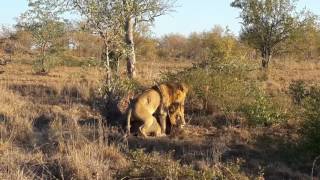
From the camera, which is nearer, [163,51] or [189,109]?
[189,109]

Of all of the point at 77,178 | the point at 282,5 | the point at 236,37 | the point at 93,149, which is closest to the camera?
the point at 77,178

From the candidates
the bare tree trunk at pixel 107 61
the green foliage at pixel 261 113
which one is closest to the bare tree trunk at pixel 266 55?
the green foliage at pixel 261 113

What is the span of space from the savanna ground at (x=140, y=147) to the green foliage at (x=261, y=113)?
125 millimetres

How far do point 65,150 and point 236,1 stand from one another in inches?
1002

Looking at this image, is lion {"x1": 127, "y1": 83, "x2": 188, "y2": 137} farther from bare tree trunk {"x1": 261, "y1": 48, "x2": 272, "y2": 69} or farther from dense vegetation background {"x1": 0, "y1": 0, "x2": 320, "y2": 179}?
bare tree trunk {"x1": 261, "y1": 48, "x2": 272, "y2": 69}

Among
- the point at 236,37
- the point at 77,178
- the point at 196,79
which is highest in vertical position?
the point at 236,37

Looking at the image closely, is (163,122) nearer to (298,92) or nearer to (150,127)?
(150,127)

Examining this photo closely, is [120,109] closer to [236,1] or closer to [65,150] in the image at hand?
[65,150]

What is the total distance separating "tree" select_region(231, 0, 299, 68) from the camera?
31.9 m

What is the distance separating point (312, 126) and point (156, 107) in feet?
11.1

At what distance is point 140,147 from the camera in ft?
34.6

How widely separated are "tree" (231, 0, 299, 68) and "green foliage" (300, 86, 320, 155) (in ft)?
69.9

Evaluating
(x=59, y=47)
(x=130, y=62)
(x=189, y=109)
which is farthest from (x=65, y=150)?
(x=59, y=47)

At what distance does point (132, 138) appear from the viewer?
11.2 meters
